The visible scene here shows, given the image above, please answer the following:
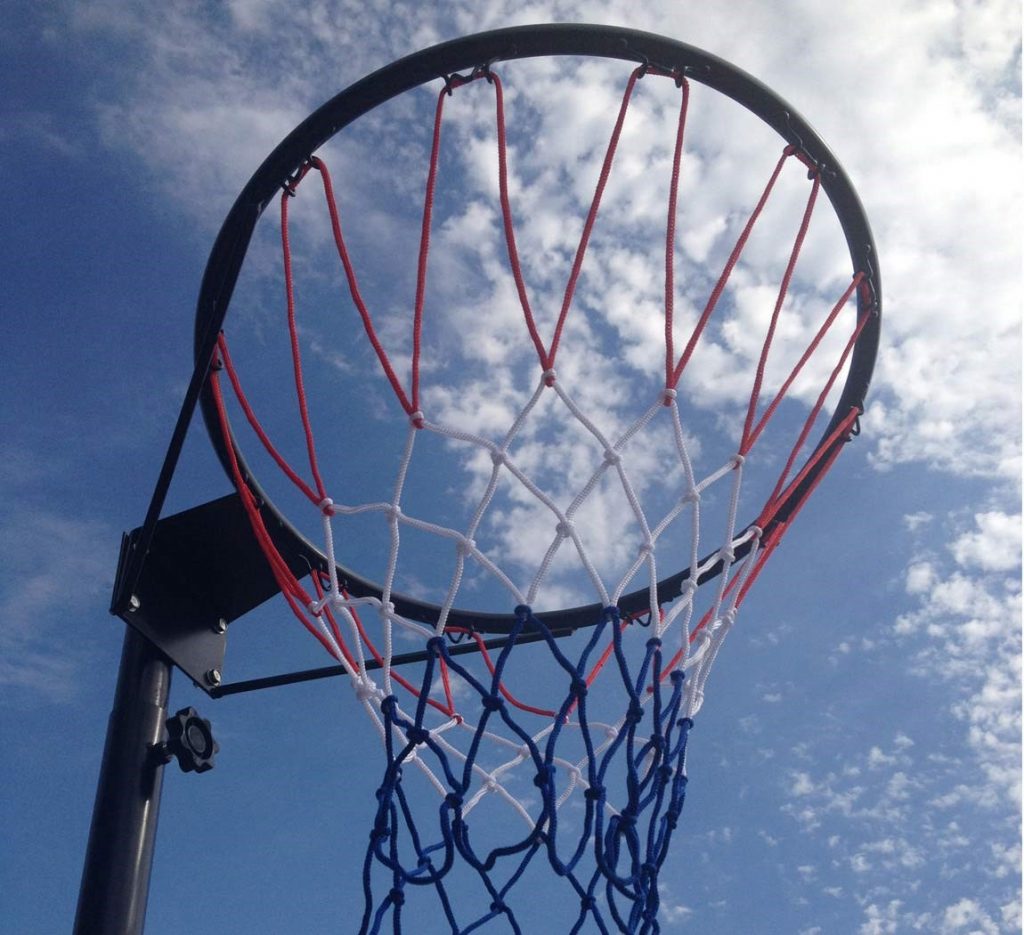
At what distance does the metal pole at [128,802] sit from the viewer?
239 centimetres

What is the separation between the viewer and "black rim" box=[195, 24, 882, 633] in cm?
272

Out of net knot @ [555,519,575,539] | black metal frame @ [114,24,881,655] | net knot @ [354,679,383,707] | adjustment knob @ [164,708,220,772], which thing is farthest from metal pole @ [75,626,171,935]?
net knot @ [555,519,575,539]

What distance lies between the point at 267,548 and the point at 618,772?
112 centimetres

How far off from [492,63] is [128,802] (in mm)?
2070

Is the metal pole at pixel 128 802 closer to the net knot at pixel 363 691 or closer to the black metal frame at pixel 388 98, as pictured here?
the black metal frame at pixel 388 98

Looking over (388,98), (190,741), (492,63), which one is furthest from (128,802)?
(492,63)

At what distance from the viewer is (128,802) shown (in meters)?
2.51

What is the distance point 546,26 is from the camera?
2.73 meters

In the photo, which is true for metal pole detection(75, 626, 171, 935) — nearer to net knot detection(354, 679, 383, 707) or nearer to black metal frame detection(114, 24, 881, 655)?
black metal frame detection(114, 24, 881, 655)

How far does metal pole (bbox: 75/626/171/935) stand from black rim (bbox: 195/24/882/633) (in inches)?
23.9

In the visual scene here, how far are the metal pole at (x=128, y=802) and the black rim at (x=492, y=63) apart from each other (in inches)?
23.9

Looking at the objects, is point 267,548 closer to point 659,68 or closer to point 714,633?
point 714,633

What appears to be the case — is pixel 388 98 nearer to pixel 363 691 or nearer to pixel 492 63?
pixel 492 63

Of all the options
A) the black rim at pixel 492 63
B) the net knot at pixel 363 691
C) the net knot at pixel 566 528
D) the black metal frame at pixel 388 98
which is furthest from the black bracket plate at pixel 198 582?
the net knot at pixel 566 528
